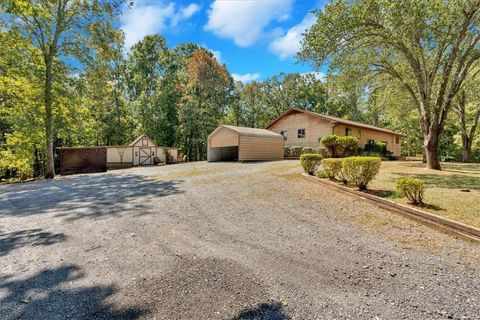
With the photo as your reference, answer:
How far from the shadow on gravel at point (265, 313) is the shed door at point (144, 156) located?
85.4ft

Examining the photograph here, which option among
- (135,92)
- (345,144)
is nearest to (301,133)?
(345,144)

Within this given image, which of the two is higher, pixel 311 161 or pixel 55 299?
pixel 311 161

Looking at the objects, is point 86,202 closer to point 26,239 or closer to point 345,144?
point 26,239

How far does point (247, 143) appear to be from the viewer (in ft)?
62.7

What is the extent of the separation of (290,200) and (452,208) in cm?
380

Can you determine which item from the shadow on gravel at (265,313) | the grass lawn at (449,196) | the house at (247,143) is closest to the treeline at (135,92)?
the grass lawn at (449,196)

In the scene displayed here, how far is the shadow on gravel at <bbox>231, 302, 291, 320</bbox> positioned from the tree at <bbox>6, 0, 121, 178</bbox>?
17.7m

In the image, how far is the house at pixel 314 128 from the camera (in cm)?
2120

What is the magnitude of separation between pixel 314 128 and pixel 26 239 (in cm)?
2137

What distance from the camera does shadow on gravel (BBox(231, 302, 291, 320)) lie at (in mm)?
2525

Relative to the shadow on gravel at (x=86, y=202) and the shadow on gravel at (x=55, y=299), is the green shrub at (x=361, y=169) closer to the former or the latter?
the shadow on gravel at (x=86, y=202)

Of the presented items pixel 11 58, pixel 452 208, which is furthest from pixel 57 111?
pixel 452 208

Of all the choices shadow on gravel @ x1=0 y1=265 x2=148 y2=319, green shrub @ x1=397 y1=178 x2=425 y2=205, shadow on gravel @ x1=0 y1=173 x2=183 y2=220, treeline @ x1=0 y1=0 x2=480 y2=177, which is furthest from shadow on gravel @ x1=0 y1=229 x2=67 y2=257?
green shrub @ x1=397 y1=178 x2=425 y2=205

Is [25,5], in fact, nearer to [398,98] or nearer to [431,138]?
[431,138]
